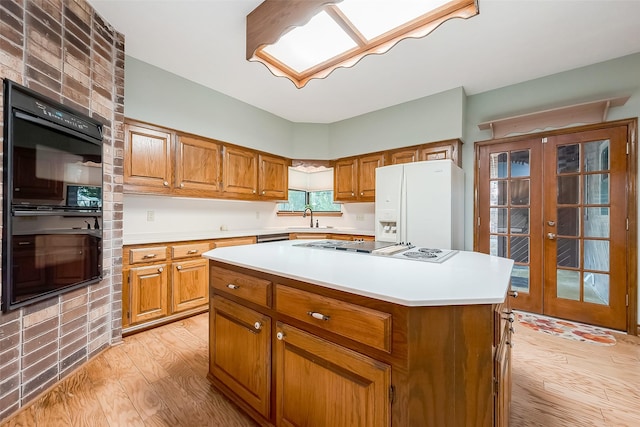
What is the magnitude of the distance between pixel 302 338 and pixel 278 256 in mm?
527

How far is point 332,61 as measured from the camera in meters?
1.75

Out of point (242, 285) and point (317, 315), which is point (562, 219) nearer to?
point (317, 315)

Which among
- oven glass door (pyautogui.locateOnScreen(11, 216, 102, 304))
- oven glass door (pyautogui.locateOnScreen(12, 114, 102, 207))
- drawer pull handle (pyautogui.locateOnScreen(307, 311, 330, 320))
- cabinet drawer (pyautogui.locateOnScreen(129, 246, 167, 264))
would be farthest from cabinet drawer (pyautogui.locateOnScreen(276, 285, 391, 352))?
cabinet drawer (pyautogui.locateOnScreen(129, 246, 167, 264))

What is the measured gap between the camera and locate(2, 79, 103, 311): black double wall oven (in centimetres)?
153

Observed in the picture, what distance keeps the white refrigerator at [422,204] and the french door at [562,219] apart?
43 centimetres

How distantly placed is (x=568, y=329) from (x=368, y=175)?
281cm

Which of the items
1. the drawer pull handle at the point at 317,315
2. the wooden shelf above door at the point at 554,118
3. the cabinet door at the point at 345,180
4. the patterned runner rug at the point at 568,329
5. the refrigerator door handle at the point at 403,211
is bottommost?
the patterned runner rug at the point at 568,329

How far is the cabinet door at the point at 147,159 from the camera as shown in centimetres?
262

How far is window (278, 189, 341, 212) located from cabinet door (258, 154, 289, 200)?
0.50m

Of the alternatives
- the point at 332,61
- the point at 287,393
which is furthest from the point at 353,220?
the point at 287,393

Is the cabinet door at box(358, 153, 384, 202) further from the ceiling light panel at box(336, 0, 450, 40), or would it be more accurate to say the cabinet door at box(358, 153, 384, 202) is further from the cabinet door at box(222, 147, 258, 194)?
the ceiling light panel at box(336, 0, 450, 40)

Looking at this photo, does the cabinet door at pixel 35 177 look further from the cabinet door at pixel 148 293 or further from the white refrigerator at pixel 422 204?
the white refrigerator at pixel 422 204

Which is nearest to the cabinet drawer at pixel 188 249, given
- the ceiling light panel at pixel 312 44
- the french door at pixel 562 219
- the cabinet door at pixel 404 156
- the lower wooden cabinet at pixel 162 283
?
the lower wooden cabinet at pixel 162 283

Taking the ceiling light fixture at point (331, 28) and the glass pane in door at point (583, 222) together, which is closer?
the ceiling light fixture at point (331, 28)
